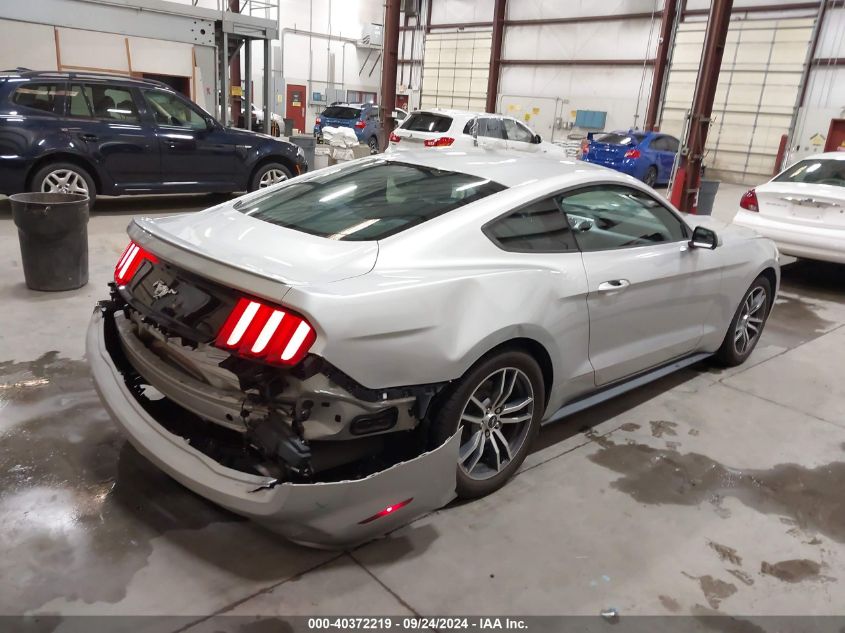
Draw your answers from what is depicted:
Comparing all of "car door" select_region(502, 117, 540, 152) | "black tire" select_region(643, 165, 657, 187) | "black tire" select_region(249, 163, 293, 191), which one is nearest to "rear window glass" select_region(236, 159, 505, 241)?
"black tire" select_region(249, 163, 293, 191)

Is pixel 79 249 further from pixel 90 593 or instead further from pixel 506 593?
pixel 506 593

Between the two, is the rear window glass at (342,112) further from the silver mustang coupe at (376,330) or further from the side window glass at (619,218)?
the side window glass at (619,218)

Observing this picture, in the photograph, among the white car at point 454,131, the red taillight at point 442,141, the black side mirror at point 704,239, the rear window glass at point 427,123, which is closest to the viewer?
the black side mirror at point 704,239

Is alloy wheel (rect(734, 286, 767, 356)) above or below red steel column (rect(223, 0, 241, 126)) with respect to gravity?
below

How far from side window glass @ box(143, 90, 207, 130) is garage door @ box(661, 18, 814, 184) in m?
13.9

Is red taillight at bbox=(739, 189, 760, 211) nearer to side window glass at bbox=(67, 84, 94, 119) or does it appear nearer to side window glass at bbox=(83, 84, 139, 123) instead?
side window glass at bbox=(83, 84, 139, 123)

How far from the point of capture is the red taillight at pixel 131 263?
2.74 m

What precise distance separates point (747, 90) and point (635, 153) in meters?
6.81

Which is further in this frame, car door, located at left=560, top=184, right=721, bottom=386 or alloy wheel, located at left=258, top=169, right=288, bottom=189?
alloy wheel, located at left=258, top=169, right=288, bottom=189

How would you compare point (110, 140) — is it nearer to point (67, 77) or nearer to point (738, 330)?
point (67, 77)

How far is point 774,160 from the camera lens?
61.1ft

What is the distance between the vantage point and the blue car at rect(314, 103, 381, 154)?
Result: 20.6 meters

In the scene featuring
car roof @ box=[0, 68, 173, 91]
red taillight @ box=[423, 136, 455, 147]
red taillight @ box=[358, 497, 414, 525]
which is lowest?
red taillight @ box=[358, 497, 414, 525]

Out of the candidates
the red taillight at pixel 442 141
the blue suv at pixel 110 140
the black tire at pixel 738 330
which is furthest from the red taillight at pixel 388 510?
the red taillight at pixel 442 141
